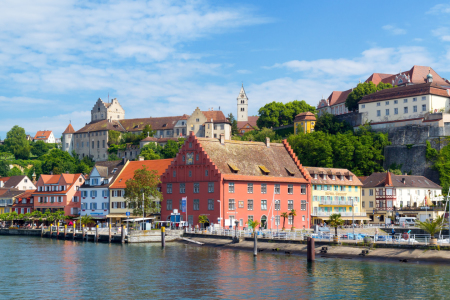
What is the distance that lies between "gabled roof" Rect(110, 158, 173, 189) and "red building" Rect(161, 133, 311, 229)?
10815 mm

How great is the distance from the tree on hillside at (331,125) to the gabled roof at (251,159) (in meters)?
66.7

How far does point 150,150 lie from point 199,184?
81.0 metres

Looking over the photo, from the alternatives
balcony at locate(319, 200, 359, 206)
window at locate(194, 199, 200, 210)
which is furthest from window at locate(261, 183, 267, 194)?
balcony at locate(319, 200, 359, 206)

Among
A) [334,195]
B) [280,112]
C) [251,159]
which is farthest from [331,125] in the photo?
[251,159]

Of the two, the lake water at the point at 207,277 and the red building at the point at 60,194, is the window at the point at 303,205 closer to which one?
the lake water at the point at 207,277

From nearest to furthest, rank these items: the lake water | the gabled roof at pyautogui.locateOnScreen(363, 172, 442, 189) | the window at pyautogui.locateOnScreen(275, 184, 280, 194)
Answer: the lake water
the window at pyautogui.locateOnScreen(275, 184, 280, 194)
the gabled roof at pyautogui.locateOnScreen(363, 172, 442, 189)

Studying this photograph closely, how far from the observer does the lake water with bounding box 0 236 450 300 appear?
140 ft

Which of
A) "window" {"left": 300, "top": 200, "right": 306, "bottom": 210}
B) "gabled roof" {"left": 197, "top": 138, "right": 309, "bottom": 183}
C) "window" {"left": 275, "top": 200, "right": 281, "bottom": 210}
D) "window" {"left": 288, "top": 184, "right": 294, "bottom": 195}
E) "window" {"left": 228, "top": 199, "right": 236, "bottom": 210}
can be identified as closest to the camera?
"window" {"left": 228, "top": 199, "right": 236, "bottom": 210}

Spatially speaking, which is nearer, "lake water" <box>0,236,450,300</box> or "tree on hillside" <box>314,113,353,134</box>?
"lake water" <box>0,236,450,300</box>

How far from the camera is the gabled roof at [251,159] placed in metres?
89.2

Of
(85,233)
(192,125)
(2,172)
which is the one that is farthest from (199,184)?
(2,172)

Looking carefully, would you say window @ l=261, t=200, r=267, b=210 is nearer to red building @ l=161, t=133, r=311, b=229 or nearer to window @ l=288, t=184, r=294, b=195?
red building @ l=161, t=133, r=311, b=229

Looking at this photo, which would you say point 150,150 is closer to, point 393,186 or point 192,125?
point 192,125

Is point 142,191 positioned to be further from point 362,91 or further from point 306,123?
point 362,91
